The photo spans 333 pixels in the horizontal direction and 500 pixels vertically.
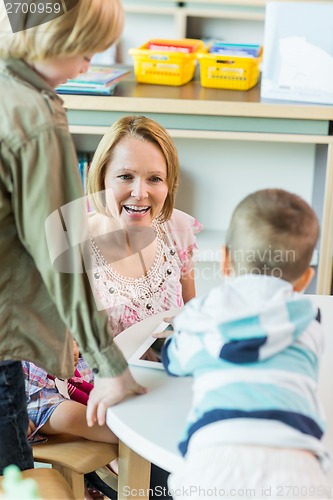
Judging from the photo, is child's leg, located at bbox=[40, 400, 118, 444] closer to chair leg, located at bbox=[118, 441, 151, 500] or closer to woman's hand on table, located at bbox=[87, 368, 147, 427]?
chair leg, located at bbox=[118, 441, 151, 500]

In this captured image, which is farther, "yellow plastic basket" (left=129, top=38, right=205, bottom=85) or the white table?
"yellow plastic basket" (left=129, top=38, right=205, bottom=85)

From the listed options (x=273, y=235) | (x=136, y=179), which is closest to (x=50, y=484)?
(x=273, y=235)

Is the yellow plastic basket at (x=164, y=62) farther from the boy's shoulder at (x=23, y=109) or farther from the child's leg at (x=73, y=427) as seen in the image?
the boy's shoulder at (x=23, y=109)

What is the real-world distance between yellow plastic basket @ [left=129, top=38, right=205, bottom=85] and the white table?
150 centimetres

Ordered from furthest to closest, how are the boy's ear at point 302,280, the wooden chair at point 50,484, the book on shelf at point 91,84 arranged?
the book on shelf at point 91,84 → the wooden chair at point 50,484 → the boy's ear at point 302,280

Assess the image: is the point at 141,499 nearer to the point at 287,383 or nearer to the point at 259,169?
the point at 287,383

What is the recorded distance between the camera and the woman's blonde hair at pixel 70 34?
3.12ft

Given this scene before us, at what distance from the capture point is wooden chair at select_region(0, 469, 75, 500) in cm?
113

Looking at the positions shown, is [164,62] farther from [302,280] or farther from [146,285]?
[302,280]

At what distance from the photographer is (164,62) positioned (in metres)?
2.62

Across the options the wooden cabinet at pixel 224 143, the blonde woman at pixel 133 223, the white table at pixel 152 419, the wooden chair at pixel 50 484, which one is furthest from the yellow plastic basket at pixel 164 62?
the wooden chair at pixel 50 484

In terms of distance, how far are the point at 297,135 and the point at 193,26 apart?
1.72 meters

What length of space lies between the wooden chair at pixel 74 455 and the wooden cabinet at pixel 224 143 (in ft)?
4.40

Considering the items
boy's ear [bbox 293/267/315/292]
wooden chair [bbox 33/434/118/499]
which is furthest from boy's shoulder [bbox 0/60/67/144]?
wooden chair [bbox 33/434/118/499]
